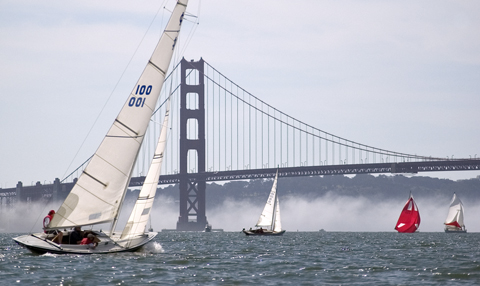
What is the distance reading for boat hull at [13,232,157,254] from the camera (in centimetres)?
1894

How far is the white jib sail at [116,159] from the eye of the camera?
18.5 m

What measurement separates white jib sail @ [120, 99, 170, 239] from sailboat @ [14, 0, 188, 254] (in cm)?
31

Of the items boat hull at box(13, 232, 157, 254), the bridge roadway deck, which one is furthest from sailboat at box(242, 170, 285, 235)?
boat hull at box(13, 232, 157, 254)

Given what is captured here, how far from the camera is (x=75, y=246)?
62.3 ft

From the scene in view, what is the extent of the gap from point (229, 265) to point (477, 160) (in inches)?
1989

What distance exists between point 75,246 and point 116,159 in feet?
7.78

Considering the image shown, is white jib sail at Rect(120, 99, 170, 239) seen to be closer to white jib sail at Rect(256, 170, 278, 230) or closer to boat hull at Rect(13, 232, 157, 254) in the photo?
boat hull at Rect(13, 232, 157, 254)

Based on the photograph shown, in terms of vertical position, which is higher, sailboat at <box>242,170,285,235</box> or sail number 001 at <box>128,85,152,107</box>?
sail number 001 at <box>128,85,152,107</box>

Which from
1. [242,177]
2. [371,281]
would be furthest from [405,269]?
[242,177]

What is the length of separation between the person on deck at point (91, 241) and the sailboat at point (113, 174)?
104 millimetres

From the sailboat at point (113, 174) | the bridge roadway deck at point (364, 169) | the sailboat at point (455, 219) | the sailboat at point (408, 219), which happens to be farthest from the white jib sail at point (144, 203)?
the sailboat at point (455, 219)

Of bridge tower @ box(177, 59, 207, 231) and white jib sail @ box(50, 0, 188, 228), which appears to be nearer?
white jib sail @ box(50, 0, 188, 228)

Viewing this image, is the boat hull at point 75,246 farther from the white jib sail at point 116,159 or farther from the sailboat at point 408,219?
the sailboat at point 408,219

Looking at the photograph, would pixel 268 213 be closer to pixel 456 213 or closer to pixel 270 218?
pixel 270 218
